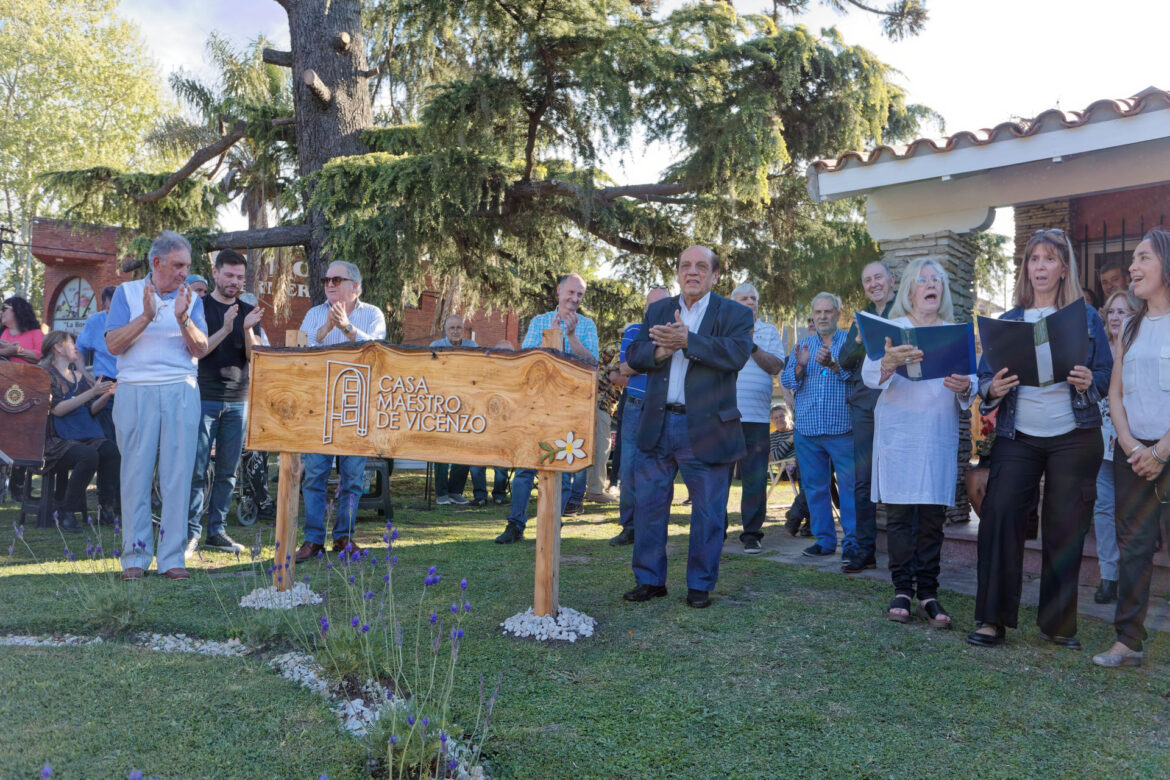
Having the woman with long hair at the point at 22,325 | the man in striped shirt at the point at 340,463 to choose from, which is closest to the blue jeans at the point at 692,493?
the man in striped shirt at the point at 340,463

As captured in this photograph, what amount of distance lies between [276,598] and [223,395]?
98.8 inches

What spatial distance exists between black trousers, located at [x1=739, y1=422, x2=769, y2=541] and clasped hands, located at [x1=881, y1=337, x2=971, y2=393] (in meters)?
2.30

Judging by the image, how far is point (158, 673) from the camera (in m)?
3.38

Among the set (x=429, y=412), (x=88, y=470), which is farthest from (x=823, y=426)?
(x=88, y=470)

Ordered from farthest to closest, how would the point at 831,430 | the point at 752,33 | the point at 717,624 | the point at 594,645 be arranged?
the point at 752,33
the point at 831,430
the point at 717,624
the point at 594,645

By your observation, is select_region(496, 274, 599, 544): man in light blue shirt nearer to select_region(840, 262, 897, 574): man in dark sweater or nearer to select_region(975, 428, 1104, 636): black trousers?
select_region(840, 262, 897, 574): man in dark sweater

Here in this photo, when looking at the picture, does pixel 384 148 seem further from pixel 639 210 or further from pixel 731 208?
pixel 731 208

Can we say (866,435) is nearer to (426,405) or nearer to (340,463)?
(426,405)

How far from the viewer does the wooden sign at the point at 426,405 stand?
4113 mm

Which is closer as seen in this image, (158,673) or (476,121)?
(158,673)

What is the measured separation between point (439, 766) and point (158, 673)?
167 centimetres

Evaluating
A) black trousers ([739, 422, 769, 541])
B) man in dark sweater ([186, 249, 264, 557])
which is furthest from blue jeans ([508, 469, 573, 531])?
man in dark sweater ([186, 249, 264, 557])

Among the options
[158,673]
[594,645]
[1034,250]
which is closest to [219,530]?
[158,673]

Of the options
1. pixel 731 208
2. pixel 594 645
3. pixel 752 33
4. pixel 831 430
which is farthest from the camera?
pixel 731 208
